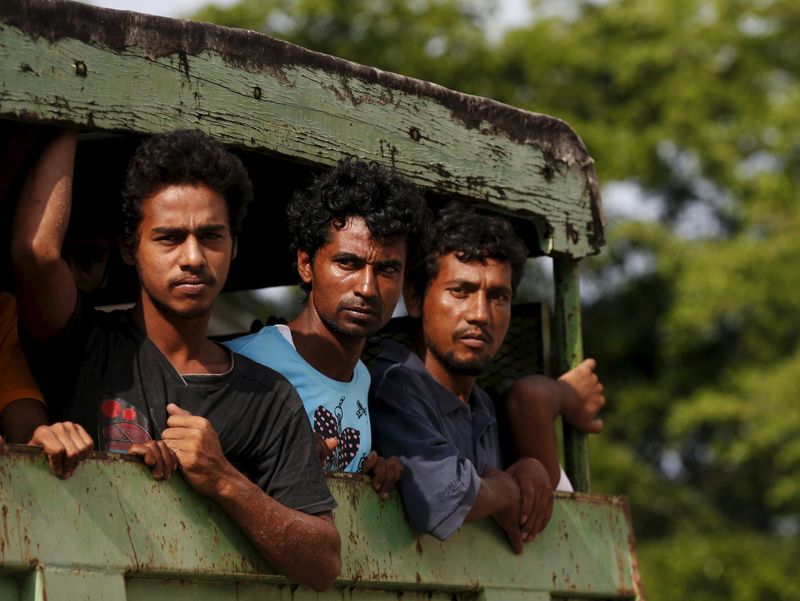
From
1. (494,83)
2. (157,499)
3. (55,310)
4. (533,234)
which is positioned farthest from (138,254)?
(494,83)

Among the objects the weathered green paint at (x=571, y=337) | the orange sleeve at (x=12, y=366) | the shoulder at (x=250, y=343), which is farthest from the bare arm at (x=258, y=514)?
the weathered green paint at (x=571, y=337)

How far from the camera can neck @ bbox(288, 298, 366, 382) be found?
4.27 m

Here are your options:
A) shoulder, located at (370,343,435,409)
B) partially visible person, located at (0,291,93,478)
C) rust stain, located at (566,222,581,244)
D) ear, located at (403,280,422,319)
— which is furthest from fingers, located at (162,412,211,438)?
rust stain, located at (566,222,581,244)

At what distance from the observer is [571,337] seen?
512cm

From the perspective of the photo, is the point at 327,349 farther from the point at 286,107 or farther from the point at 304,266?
the point at 286,107

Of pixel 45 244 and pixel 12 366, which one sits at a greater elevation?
pixel 45 244

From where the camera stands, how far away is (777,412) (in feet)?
50.0

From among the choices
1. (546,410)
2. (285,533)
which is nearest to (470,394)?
(546,410)

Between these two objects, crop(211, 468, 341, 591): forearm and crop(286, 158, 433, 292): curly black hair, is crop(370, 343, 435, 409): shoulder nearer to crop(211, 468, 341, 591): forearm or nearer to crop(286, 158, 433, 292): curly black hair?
crop(286, 158, 433, 292): curly black hair

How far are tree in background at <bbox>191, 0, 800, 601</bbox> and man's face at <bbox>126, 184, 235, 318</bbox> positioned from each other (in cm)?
1233

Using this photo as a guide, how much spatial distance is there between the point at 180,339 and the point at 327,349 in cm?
61

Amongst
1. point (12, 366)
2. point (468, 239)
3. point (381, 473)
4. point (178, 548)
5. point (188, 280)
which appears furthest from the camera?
point (468, 239)

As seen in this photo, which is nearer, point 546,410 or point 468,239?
point 468,239

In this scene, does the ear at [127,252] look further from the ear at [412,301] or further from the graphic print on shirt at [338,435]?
the ear at [412,301]
